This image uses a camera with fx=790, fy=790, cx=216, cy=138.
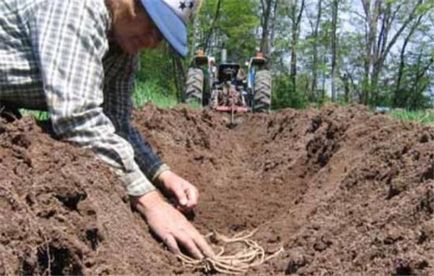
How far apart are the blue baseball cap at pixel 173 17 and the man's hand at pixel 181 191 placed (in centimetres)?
75

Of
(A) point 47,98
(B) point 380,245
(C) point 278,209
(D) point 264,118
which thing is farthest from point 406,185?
(D) point 264,118

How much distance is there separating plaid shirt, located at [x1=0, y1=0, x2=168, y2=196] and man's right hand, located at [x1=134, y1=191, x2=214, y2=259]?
65 mm

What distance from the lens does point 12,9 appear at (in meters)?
3.21

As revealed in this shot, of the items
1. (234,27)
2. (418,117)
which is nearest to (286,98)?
(234,27)

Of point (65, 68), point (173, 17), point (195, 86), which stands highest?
point (173, 17)

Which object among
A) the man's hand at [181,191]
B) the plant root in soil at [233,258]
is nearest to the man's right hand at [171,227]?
the plant root in soil at [233,258]

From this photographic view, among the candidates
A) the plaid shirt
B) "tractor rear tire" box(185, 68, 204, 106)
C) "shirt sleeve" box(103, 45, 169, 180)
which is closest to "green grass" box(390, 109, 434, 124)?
"tractor rear tire" box(185, 68, 204, 106)

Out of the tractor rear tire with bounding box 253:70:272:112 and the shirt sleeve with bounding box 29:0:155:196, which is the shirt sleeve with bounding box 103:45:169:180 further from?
the tractor rear tire with bounding box 253:70:272:112

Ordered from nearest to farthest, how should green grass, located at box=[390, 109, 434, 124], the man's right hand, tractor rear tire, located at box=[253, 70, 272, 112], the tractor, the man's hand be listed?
the man's right hand → the man's hand → green grass, located at box=[390, 109, 434, 124] → the tractor → tractor rear tire, located at box=[253, 70, 272, 112]

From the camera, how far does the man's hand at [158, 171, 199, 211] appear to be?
3727mm

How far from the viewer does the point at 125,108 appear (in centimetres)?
398

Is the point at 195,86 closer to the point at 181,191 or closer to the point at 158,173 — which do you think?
the point at 158,173

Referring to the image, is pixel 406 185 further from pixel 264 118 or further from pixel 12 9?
pixel 264 118

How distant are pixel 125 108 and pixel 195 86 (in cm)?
937
